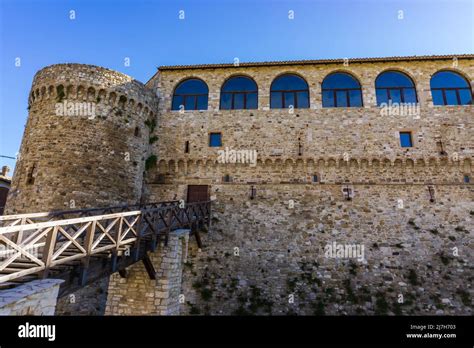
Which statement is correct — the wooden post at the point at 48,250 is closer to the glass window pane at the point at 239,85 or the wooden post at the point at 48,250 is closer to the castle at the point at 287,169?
the castle at the point at 287,169

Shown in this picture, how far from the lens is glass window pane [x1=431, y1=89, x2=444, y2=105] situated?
12.8 m

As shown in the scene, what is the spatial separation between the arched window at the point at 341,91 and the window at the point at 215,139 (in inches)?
229

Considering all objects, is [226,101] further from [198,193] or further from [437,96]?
[437,96]

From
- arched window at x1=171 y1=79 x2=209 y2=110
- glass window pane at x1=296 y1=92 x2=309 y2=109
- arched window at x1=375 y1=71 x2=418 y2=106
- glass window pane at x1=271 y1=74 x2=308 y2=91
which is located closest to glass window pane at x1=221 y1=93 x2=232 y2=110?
arched window at x1=171 y1=79 x2=209 y2=110

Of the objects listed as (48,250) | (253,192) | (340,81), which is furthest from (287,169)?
(48,250)

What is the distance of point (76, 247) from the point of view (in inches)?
200

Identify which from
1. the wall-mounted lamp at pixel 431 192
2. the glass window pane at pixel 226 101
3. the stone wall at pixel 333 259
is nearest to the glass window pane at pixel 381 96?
the stone wall at pixel 333 259

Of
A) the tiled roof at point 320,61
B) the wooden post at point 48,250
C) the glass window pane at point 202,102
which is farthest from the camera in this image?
the glass window pane at point 202,102

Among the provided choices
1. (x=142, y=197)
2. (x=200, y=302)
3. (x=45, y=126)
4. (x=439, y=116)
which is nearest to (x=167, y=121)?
(x=142, y=197)

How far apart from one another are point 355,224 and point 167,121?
35.6ft

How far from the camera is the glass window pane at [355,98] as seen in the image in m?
13.2

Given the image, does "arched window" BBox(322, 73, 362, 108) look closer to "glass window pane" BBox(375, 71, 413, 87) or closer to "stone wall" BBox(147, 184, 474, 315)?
A: "glass window pane" BBox(375, 71, 413, 87)

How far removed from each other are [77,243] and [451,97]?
Result: 1696 cm

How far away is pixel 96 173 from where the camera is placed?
10.8 m
